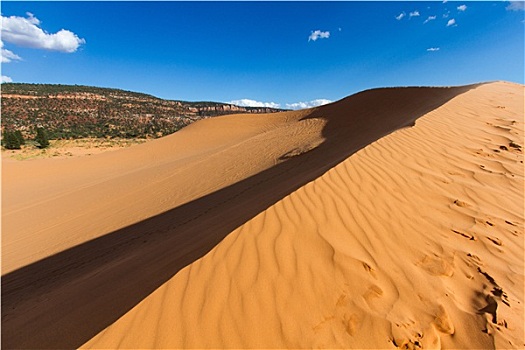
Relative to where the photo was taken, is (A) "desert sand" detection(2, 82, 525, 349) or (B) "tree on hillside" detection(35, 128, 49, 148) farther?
(B) "tree on hillside" detection(35, 128, 49, 148)

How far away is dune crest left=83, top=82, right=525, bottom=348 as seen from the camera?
6.41 ft

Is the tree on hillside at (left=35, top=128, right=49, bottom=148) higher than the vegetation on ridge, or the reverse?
the vegetation on ridge

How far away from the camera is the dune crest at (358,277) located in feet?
6.41

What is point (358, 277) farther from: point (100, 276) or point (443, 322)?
point (100, 276)

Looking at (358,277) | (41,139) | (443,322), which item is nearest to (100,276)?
(358,277)

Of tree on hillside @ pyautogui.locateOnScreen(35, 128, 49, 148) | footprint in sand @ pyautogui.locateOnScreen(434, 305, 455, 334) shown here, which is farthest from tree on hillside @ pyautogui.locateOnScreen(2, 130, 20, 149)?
footprint in sand @ pyautogui.locateOnScreen(434, 305, 455, 334)

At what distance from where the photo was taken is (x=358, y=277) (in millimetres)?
2340

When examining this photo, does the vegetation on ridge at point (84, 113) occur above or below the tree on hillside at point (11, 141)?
above

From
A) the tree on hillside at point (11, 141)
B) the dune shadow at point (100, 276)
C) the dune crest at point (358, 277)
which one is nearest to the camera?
the dune crest at point (358, 277)

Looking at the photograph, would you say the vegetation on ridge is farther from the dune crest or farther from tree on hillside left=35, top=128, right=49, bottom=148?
the dune crest

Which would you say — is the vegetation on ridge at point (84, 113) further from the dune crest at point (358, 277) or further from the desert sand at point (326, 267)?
the dune crest at point (358, 277)

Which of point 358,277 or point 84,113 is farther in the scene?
point 84,113

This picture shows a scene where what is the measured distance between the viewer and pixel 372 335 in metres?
1.92

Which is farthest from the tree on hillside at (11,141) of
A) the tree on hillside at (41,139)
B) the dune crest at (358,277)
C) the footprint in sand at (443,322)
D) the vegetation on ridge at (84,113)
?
the footprint in sand at (443,322)
